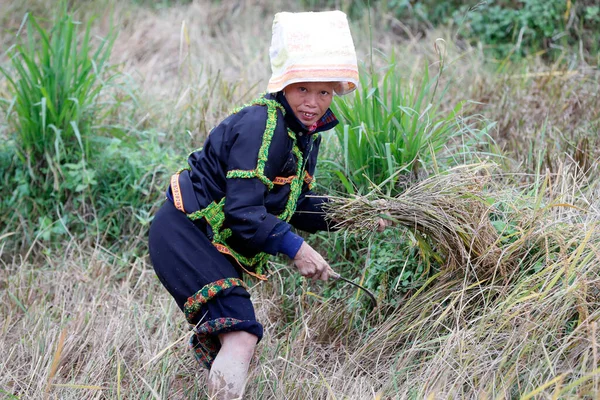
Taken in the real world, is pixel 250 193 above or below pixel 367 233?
above

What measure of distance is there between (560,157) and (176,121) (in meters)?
2.12

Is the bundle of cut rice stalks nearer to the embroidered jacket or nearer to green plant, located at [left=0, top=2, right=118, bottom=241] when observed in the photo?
the embroidered jacket

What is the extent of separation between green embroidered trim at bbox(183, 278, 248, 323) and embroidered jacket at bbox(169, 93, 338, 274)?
12 cm

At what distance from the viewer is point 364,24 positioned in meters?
5.73

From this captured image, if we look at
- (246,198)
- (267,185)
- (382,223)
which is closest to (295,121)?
(267,185)

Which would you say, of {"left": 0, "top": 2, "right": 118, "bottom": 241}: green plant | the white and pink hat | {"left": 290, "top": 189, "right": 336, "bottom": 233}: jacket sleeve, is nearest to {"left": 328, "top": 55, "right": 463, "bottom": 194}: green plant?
{"left": 290, "top": 189, "right": 336, "bottom": 233}: jacket sleeve

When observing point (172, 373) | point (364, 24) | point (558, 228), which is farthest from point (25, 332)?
point (364, 24)

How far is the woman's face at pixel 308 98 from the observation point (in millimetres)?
2564

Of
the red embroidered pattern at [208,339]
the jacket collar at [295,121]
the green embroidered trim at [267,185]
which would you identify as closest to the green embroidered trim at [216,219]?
the green embroidered trim at [267,185]

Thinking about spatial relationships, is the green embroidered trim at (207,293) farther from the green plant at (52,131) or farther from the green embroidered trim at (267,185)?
the green plant at (52,131)

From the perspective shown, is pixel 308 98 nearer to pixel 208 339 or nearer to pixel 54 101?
pixel 208 339

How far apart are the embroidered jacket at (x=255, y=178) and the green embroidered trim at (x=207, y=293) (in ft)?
0.39

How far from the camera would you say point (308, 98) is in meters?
2.56

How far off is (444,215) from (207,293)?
878 millimetres
